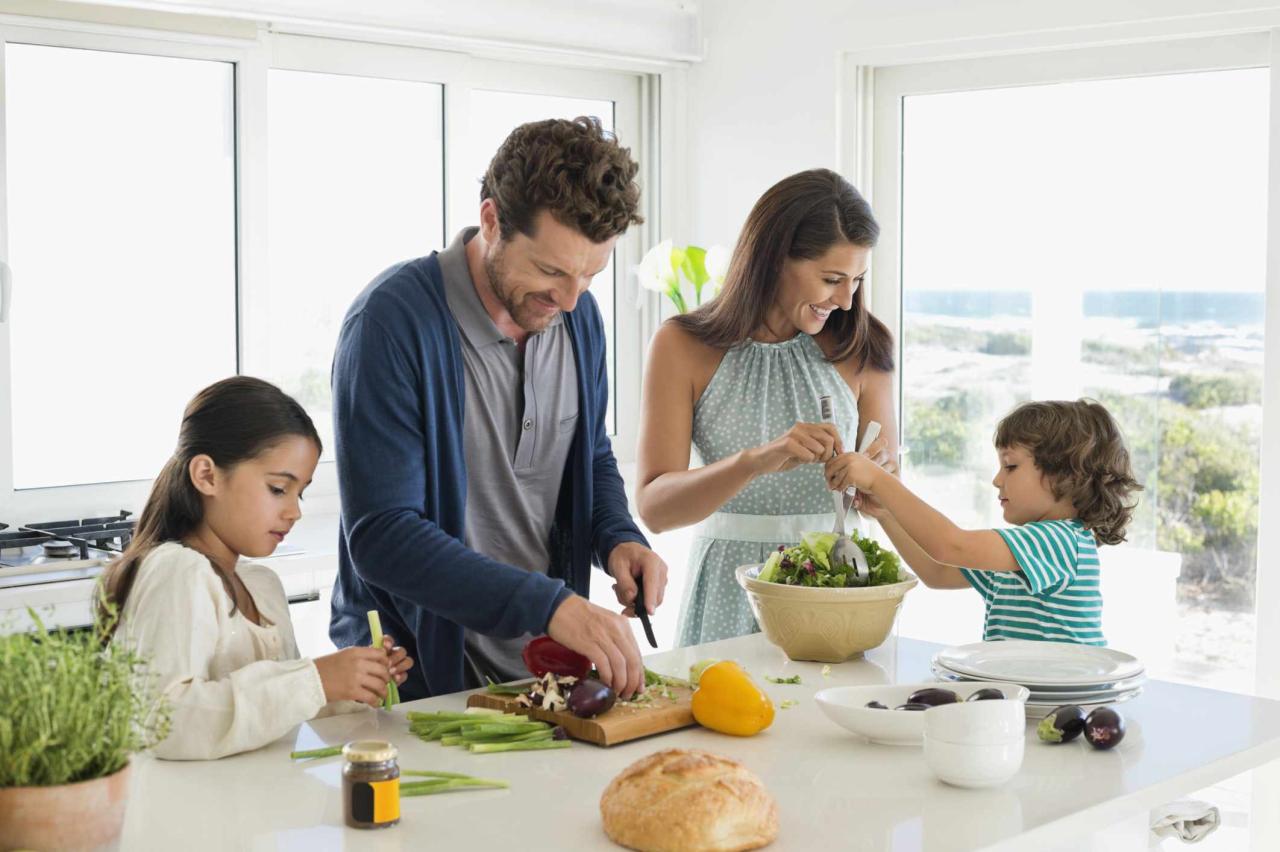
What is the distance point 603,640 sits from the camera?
1.72 meters

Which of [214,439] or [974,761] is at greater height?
[214,439]

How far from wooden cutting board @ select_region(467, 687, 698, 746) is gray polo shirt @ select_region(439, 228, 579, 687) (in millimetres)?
343

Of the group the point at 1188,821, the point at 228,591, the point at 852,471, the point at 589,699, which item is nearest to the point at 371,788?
the point at 589,699

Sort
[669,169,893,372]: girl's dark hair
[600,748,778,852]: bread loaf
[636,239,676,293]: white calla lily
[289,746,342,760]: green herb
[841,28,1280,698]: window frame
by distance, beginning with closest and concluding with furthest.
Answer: [600,748,778,852]: bread loaf
[289,746,342,760]: green herb
[669,169,893,372]: girl's dark hair
[841,28,1280,698]: window frame
[636,239,676,293]: white calla lily

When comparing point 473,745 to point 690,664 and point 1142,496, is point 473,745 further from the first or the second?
point 1142,496

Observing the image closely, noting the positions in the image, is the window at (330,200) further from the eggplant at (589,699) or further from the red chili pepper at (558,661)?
the eggplant at (589,699)

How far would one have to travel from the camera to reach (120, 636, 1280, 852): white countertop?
4.50ft

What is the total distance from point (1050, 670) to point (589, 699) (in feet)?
2.01

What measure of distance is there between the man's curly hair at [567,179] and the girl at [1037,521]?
558 millimetres

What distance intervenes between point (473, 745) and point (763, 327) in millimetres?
1169

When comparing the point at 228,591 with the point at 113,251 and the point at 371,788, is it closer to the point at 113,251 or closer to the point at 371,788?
the point at 371,788

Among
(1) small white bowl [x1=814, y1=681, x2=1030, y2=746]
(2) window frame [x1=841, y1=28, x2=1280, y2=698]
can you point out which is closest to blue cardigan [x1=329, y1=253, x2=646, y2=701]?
(1) small white bowl [x1=814, y1=681, x2=1030, y2=746]

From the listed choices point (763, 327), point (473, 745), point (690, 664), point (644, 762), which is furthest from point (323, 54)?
point (644, 762)

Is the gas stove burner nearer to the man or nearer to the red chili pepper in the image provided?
the man
